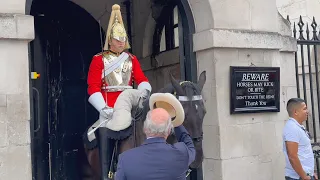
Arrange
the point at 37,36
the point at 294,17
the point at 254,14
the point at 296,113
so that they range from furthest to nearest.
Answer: the point at 294,17 → the point at 37,36 → the point at 254,14 → the point at 296,113

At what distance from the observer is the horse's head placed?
414cm

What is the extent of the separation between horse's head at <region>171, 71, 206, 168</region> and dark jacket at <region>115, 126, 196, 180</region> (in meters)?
0.85

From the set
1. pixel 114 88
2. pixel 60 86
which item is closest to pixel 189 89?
pixel 114 88

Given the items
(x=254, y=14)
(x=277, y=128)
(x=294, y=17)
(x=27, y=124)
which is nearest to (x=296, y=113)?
(x=277, y=128)

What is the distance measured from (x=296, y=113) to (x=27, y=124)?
2.90 metres

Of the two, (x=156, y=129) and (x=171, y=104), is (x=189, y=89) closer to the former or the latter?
(x=171, y=104)

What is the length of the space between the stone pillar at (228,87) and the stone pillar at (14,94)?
7.83 ft

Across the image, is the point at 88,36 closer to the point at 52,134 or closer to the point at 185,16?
the point at 52,134

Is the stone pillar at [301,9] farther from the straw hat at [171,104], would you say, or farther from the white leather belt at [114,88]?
the straw hat at [171,104]

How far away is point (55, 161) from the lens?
711 cm

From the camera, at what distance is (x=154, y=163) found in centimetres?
312

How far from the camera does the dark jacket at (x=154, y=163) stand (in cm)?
310

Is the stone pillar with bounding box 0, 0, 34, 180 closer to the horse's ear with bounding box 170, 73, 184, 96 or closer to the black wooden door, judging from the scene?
the horse's ear with bounding box 170, 73, 184, 96

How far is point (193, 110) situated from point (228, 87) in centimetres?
Result: 166
